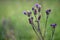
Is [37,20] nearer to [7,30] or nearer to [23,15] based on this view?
[23,15]

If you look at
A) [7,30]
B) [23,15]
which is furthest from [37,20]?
[7,30]

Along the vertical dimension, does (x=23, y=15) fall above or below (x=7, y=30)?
above

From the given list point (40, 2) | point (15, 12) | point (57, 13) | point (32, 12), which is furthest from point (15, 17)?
point (57, 13)

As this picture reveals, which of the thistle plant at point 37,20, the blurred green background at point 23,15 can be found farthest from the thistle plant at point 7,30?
the thistle plant at point 37,20

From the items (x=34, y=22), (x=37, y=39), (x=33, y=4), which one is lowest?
(x=37, y=39)

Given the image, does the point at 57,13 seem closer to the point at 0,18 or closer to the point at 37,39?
the point at 37,39

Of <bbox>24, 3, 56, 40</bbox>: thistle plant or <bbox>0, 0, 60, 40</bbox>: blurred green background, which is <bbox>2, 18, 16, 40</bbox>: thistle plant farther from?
<bbox>24, 3, 56, 40</bbox>: thistle plant

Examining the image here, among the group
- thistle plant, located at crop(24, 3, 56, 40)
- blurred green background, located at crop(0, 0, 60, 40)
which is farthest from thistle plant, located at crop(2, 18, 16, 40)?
thistle plant, located at crop(24, 3, 56, 40)

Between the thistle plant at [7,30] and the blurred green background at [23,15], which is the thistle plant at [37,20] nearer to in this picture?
the blurred green background at [23,15]
